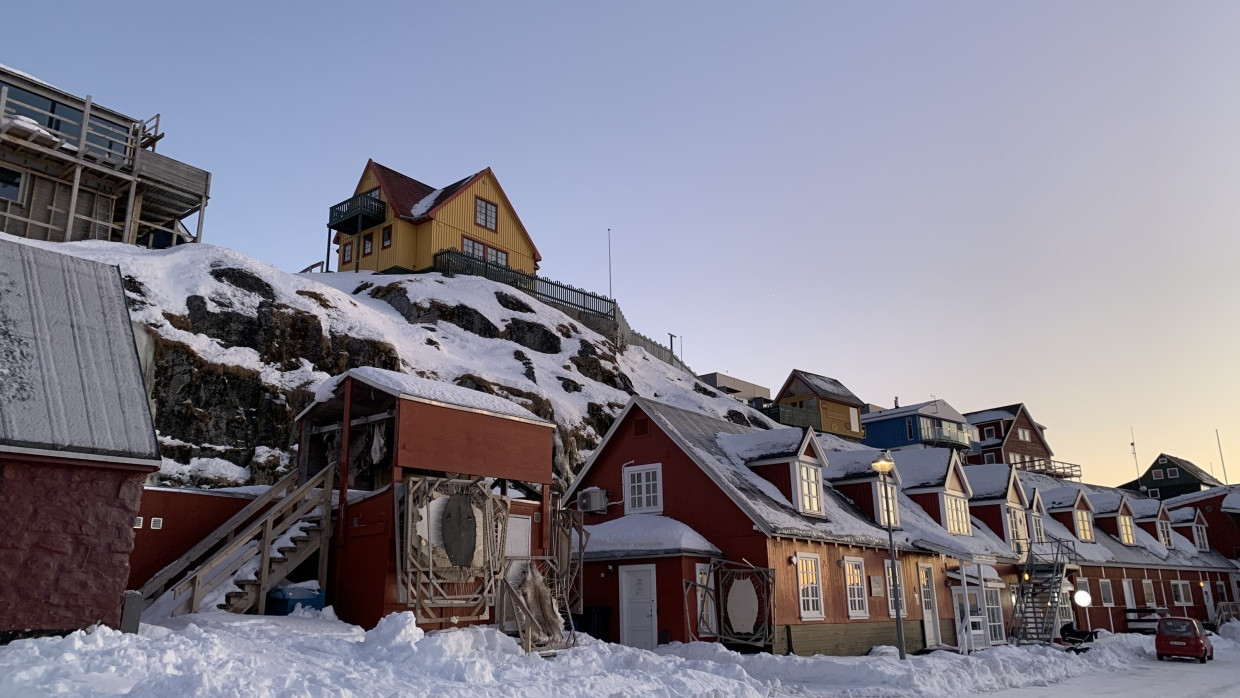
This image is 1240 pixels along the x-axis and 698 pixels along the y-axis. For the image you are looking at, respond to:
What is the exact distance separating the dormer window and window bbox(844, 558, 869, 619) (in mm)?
28923

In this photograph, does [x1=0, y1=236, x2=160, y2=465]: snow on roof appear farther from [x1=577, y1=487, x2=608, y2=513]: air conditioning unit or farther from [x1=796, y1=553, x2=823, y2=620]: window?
[x1=796, y1=553, x2=823, y2=620]: window

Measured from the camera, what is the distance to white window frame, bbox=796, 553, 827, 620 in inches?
955

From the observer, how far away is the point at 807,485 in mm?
26922

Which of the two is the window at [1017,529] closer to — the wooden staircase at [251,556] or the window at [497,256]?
the wooden staircase at [251,556]

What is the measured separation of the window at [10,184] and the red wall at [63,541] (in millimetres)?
27233

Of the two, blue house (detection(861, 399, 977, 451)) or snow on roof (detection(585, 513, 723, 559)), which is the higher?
blue house (detection(861, 399, 977, 451))

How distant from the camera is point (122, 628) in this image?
42.5 ft

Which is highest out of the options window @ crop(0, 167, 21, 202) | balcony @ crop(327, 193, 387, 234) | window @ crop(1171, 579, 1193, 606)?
balcony @ crop(327, 193, 387, 234)

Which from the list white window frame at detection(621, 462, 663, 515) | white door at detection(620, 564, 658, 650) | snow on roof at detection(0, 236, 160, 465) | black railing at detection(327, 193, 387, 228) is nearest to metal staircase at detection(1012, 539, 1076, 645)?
white window frame at detection(621, 462, 663, 515)

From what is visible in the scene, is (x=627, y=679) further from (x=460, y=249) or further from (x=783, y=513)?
(x=460, y=249)

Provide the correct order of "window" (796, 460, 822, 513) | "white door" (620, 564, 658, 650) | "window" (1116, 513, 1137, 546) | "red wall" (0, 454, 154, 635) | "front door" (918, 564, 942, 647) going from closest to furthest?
"red wall" (0, 454, 154, 635) → "white door" (620, 564, 658, 650) → "window" (796, 460, 822, 513) → "front door" (918, 564, 942, 647) → "window" (1116, 513, 1137, 546)

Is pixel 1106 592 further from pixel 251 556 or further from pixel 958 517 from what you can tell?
pixel 251 556

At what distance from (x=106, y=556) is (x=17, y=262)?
5929 mm

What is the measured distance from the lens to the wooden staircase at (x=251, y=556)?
16.8m
